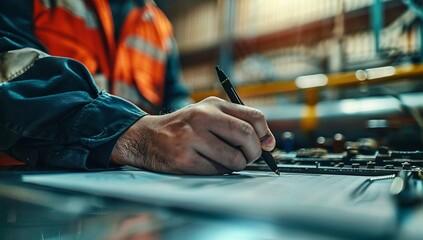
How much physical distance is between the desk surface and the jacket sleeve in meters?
0.20

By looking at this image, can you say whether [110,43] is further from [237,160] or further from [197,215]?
[197,215]

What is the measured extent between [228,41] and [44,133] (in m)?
Answer: 1.88

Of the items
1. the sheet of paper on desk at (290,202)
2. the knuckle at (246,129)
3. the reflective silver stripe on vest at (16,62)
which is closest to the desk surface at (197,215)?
the sheet of paper on desk at (290,202)

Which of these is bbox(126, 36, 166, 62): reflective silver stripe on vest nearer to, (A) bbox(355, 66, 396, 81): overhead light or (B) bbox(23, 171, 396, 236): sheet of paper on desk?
(A) bbox(355, 66, 396, 81): overhead light

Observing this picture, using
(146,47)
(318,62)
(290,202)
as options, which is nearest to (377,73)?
(146,47)

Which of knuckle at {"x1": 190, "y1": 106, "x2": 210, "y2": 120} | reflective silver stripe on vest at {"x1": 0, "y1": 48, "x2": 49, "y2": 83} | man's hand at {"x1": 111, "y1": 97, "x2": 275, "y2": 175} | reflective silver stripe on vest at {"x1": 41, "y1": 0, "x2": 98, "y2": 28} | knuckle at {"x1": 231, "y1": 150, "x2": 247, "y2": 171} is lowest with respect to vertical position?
knuckle at {"x1": 231, "y1": 150, "x2": 247, "y2": 171}

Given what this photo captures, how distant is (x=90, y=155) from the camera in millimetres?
533

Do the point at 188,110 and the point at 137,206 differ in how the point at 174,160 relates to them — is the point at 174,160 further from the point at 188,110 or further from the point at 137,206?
the point at 137,206

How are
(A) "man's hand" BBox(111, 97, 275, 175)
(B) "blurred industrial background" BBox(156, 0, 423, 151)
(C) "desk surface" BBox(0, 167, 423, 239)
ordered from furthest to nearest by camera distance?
(B) "blurred industrial background" BBox(156, 0, 423, 151) < (A) "man's hand" BBox(111, 97, 275, 175) < (C) "desk surface" BBox(0, 167, 423, 239)

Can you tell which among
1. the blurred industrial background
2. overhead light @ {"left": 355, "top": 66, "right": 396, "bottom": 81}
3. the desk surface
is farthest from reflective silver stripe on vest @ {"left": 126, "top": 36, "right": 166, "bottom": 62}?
the desk surface

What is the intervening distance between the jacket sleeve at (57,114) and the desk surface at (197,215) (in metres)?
0.20

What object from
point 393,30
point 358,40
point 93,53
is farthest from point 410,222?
point 358,40

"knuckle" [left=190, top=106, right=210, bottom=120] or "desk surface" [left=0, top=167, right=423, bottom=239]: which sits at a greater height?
"knuckle" [left=190, top=106, right=210, bottom=120]

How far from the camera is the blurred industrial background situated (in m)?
1.16
